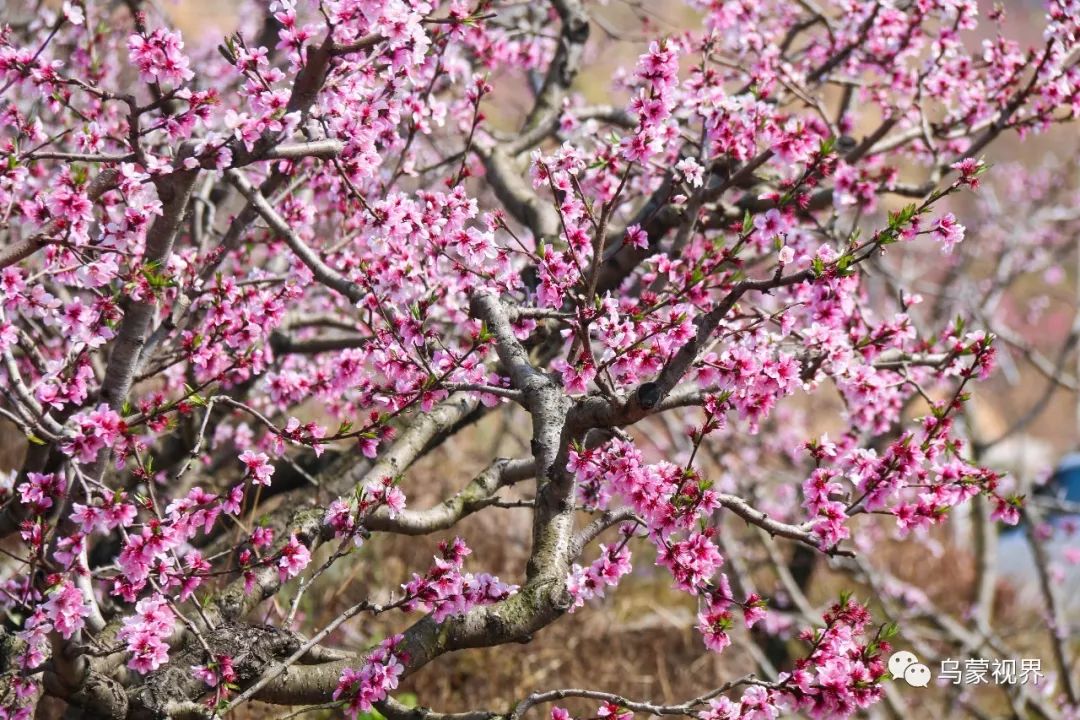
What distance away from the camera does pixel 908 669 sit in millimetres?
4113

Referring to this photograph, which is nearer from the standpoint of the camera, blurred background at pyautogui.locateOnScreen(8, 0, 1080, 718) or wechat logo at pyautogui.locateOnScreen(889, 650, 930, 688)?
wechat logo at pyautogui.locateOnScreen(889, 650, 930, 688)

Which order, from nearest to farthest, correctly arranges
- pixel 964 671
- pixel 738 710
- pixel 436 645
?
1. pixel 738 710
2. pixel 436 645
3. pixel 964 671

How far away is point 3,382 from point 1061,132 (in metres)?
32.5

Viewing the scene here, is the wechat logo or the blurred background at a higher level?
the blurred background

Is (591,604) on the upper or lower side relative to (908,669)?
upper

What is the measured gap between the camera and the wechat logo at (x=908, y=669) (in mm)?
3867

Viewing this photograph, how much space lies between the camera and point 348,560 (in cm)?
700

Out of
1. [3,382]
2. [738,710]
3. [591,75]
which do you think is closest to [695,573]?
[738,710]

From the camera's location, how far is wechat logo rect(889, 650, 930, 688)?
3.87 m

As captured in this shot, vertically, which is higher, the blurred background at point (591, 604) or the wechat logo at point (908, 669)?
the blurred background at point (591, 604)

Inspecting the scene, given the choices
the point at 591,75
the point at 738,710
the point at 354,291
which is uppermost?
the point at 591,75

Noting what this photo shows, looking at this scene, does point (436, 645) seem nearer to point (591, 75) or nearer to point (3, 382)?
point (3, 382)

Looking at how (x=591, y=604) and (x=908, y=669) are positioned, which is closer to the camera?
(x=908, y=669)

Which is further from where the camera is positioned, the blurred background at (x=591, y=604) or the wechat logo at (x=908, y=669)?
the blurred background at (x=591, y=604)
